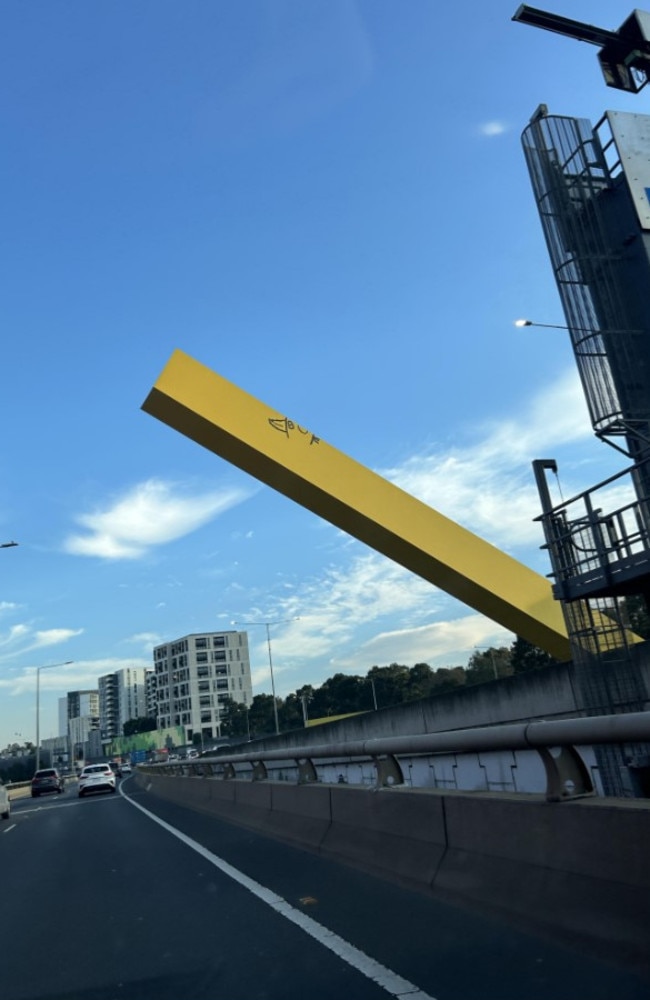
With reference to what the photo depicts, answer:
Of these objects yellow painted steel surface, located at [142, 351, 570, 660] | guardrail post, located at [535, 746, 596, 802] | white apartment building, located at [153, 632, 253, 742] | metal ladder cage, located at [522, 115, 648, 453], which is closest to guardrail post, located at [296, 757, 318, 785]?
guardrail post, located at [535, 746, 596, 802]

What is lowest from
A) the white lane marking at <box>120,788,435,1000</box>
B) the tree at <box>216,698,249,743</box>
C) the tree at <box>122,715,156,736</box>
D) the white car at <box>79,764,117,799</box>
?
the white lane marking at <box>120,788,435,1000</box>

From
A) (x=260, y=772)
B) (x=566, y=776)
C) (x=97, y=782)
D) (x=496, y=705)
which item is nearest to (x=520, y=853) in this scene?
(x=566, y=776)

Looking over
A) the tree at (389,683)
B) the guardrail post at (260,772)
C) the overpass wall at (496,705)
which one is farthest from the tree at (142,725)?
the guardrail post at (260,772)

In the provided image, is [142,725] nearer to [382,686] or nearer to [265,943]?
[382,686]

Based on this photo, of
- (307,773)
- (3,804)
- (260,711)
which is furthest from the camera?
(260,711)

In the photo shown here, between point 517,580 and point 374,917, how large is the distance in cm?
1240

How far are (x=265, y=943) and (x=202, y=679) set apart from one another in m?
161

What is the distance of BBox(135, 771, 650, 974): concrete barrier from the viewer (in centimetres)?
417

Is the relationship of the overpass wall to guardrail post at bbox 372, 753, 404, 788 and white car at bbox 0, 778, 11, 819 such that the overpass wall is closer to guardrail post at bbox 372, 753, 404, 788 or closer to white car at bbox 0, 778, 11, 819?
guardrail post at bbox 372, 753, 404, 788

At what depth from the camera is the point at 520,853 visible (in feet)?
16.8

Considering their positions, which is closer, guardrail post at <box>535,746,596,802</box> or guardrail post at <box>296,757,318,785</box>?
guardrail post at <box>535,746,596,802</box>

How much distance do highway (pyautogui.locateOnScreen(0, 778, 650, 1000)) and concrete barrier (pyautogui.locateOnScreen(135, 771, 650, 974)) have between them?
145 mm

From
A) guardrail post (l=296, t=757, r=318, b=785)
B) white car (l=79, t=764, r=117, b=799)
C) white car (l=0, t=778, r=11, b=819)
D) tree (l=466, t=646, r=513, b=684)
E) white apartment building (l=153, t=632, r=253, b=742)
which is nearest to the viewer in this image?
guardrail post (l=296, t=757, r=318, b=785)

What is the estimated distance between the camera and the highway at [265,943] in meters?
4.38
